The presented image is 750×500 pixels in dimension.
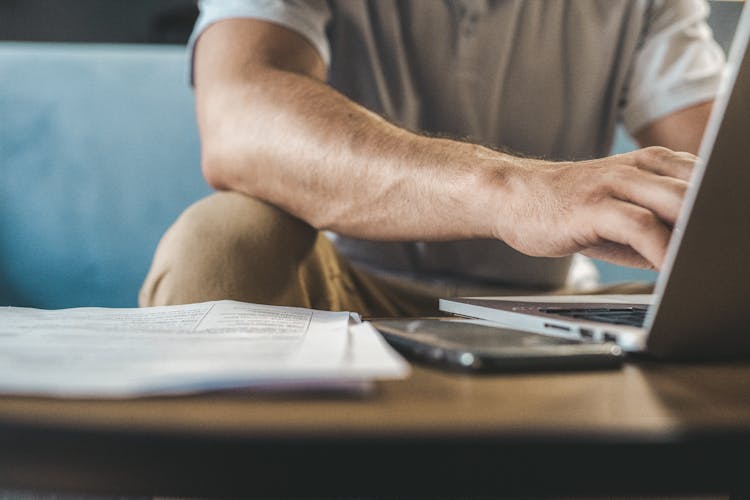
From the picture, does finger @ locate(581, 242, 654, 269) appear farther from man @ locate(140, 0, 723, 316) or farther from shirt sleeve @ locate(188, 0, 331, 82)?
shirt sleeve @ locate(188, 0, 331, 82)

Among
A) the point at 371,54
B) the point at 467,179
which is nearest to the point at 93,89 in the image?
the point at 371,54

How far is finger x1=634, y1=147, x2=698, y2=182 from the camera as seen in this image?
1.53 feet

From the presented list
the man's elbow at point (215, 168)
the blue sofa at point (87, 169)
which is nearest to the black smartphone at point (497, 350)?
the man's elbow at point (215, 168)

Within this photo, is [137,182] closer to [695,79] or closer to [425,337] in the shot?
[695,79]

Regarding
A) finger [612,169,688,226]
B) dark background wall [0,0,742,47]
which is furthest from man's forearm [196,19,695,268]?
dark background wall [0,0,742,47]

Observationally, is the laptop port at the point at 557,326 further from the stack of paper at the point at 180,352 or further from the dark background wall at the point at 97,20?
the dark background wall at the point at 97,20

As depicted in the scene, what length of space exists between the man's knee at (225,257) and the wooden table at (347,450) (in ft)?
1.23

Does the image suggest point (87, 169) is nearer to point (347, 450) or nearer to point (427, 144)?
point (427, 144)

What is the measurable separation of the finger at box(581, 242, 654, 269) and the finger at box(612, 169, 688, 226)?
0.22 ft

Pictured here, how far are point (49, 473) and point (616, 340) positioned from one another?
27cm

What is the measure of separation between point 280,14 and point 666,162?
1.83 ft

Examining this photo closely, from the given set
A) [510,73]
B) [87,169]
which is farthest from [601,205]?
[87,169]

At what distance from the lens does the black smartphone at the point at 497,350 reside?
315 millimetres

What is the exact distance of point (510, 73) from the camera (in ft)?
3.62
